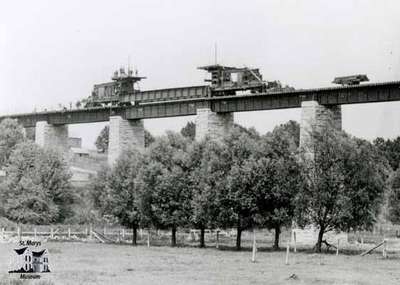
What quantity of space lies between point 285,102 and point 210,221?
53.3ft

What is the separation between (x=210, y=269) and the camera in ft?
96.5

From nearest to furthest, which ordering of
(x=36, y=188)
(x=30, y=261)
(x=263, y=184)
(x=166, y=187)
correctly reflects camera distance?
(x=30, y=261), (x=263, y=184), (x=166, y=187), (x=36, y=188)

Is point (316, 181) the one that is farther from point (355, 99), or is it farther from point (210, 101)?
point (210, 101)

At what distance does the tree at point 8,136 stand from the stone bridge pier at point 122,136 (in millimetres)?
17622

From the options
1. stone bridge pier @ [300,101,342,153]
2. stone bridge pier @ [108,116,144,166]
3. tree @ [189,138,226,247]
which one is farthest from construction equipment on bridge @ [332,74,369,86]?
stone bridge pier @ [108,116,144,166]

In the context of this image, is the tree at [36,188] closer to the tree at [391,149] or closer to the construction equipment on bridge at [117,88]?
the construction equipment on bridge at [117,88]

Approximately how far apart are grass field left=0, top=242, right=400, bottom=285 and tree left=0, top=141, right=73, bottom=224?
2371cm

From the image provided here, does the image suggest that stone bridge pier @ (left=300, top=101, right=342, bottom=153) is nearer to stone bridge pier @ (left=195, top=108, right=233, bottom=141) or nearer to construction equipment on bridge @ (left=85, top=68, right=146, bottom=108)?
stone bridge pier @ (left=195, top=108, right=233, bottom=141)

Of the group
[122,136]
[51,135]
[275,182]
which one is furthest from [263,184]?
[51,135]

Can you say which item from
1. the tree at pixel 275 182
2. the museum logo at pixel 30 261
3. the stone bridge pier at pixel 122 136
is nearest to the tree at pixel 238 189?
the tree at pixel 275 182

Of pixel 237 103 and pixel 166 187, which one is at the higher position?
pixel 237 103

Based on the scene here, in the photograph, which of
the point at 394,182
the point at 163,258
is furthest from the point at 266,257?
the point at 394,182

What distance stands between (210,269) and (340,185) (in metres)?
15.3

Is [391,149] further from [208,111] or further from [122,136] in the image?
[208,111]
